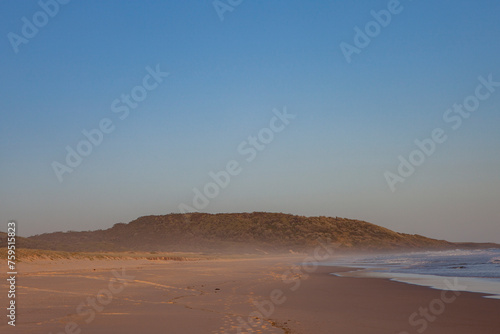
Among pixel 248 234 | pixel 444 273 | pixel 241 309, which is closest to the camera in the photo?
pixel 241 309

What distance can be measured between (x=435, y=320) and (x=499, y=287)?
8.41 meters

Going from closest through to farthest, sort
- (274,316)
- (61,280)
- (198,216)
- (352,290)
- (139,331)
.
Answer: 1. (139,331)
2. (274,316)
3. (352,290)
4. (61,280)
5. (198,216)

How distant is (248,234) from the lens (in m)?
96.8

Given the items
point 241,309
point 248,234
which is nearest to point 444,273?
point 241,309

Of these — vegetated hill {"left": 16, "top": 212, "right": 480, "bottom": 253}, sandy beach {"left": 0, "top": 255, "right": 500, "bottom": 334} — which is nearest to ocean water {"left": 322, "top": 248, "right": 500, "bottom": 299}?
sandy beach {"left": 0, "top": 255, "right": 500, "bottom": 334}

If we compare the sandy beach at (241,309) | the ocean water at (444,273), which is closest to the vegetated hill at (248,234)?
the ocean water at (444,273)

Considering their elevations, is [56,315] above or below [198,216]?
below

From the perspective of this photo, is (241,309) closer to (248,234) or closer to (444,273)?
(444,273)

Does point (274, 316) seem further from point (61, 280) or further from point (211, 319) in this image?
point (61, 280)

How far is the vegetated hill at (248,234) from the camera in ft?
294

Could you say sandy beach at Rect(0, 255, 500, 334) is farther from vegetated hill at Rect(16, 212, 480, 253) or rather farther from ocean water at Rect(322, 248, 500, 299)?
vegetated hill at Rect(16, 212, 480, 253)

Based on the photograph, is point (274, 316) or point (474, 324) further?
point (274, 316)

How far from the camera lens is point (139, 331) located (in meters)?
8.22

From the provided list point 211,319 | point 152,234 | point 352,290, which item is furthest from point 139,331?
point 152,234
